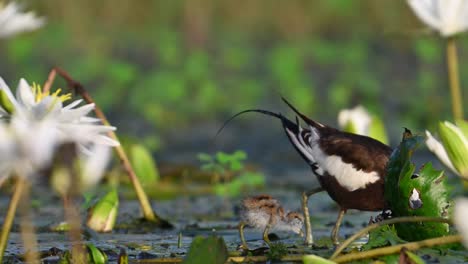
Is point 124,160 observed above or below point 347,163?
above

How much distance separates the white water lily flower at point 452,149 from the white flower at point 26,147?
1404mm

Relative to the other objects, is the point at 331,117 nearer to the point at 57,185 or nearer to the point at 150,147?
the point at 150,147

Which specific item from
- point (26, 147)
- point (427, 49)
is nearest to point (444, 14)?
point (26, 147)

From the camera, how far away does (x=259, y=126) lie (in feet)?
36.2

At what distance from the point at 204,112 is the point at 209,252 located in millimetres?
7629

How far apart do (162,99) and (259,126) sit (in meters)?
1.05

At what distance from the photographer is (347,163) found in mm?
4805

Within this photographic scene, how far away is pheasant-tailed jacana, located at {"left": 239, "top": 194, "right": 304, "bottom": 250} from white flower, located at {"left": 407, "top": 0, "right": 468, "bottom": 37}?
1.94m

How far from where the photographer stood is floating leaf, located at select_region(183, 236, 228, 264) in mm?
3721

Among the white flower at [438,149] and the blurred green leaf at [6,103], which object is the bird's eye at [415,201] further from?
the blurred green leaf at [6,103]

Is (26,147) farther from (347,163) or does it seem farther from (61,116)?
(347,163)

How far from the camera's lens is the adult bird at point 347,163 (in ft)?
15.7

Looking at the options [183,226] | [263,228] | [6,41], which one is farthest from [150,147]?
[6,41]

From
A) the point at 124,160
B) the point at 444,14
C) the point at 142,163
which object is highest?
the point at 444,14
